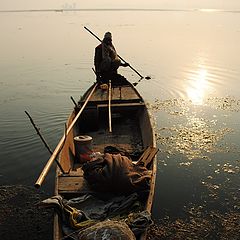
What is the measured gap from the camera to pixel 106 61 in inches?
523

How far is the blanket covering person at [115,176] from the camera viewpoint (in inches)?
230

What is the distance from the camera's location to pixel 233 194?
8.30 meters

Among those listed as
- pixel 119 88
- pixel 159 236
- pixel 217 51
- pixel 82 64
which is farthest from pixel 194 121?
pixel 217 51

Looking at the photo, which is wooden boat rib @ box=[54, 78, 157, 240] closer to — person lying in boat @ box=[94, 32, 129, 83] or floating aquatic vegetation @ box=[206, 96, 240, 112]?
person lying in boat @ box=[94, 32, 129, 83]

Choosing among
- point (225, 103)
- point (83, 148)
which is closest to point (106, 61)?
point (83, 148)

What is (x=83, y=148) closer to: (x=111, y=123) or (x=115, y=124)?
(x=111, y=123)

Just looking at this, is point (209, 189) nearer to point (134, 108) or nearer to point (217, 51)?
point (134, 108)

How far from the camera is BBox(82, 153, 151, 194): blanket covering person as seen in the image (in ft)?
19.1

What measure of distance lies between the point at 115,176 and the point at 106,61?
322 inches

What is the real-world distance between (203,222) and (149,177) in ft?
7.20

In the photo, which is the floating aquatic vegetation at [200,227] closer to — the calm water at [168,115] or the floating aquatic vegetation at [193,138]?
the calm water at [168,115]

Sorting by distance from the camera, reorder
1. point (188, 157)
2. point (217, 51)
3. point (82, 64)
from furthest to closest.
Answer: point (217, 51) < point (82, 64) < point (188, 157)

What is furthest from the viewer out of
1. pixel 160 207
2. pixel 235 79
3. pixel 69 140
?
pixel 235 79

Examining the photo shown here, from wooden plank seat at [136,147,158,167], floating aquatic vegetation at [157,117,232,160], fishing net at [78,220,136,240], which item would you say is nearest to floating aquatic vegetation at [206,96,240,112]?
floating aquatic vegetation at [157,117,232,160]
